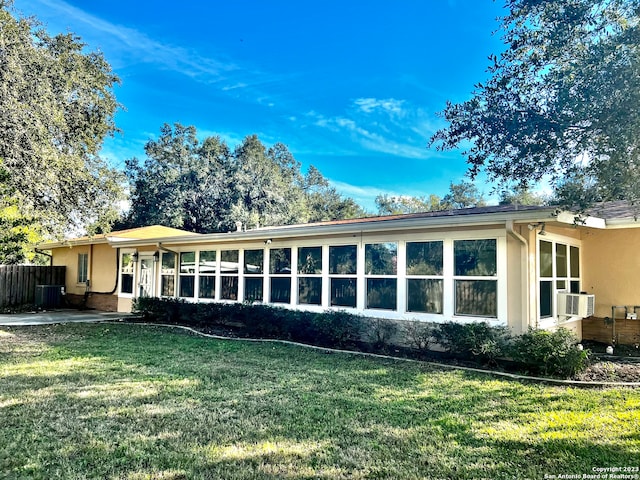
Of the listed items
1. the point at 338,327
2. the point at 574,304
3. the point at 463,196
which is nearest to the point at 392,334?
the point at 338,327

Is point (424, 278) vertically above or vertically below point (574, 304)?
above

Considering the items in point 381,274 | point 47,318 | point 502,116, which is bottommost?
point 47,318

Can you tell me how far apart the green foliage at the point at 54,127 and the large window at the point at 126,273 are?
2918mm

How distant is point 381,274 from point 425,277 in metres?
1.02

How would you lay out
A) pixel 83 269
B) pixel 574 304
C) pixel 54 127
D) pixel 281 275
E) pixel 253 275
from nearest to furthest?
pixel 574 304, pixel 54 127, pixel 281 275, pixel 253 275, pixel 83 269

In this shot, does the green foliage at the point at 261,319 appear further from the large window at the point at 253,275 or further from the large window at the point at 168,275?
the large window at the point at 168,275

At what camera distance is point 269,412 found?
4664 mm

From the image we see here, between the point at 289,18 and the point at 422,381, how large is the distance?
10888mm

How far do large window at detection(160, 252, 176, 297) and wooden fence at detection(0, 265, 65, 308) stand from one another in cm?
662

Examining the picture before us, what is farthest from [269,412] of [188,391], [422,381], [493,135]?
[493,135]

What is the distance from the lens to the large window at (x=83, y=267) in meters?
17.7

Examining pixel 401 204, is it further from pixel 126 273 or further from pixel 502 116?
pixel 502 116

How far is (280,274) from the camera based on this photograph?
36.6 ft

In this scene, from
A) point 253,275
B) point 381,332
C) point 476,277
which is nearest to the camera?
point 476,277
